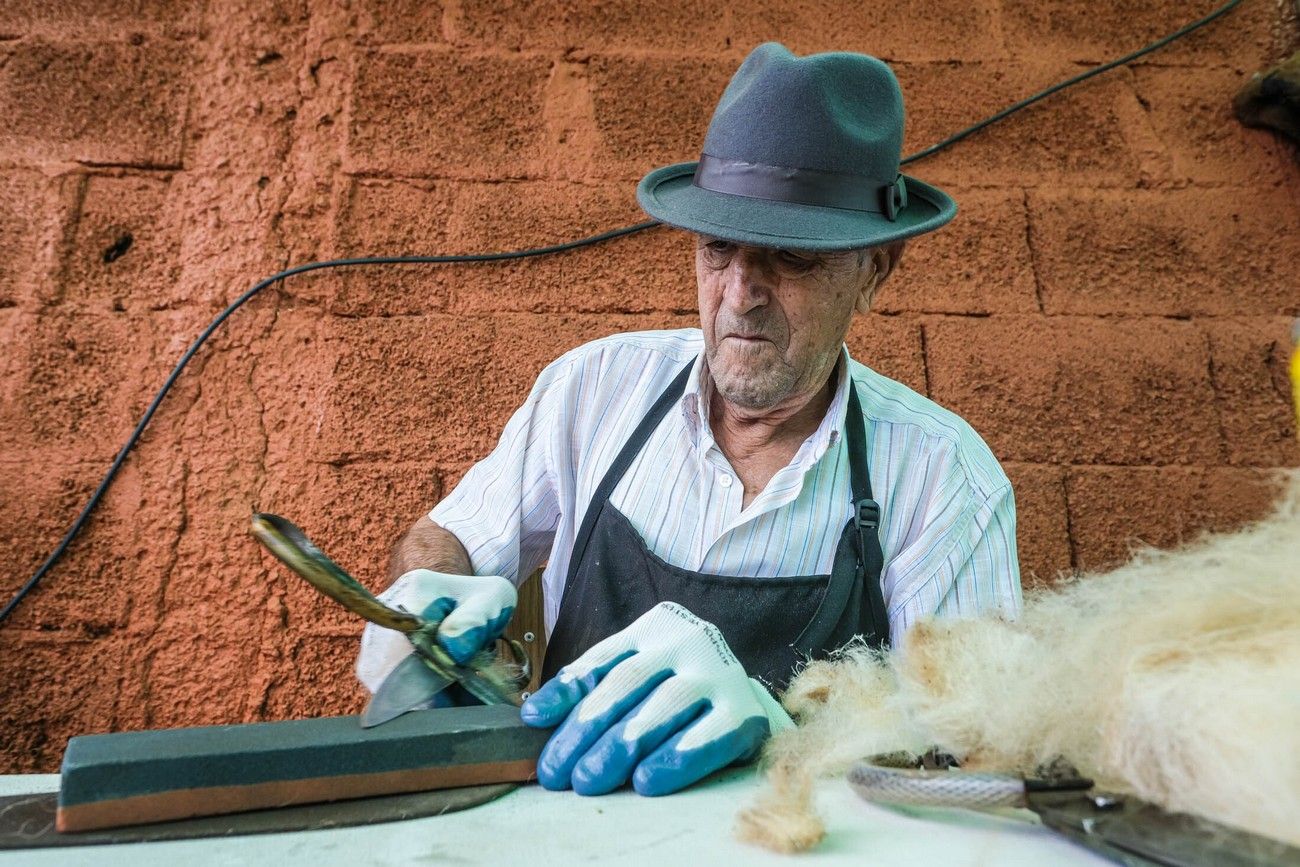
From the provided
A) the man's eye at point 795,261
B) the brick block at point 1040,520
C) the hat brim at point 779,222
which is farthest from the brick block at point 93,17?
the brick block at point 1040,520

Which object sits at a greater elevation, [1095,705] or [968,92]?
[968,92]

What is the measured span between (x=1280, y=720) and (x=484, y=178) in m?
2.15

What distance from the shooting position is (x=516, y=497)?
6.42 ft

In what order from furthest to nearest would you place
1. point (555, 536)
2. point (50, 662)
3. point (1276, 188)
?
point (1276, 188)
point (50, 662)
point (555, 536)

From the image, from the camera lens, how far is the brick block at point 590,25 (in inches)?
98.7

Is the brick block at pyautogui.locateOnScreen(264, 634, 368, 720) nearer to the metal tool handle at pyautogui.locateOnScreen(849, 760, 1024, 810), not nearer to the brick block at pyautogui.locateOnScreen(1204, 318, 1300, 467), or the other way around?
the metal tool handle at pyautogui.locateOnScreen(849, 760, 1024, 810)

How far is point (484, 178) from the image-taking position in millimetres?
2451

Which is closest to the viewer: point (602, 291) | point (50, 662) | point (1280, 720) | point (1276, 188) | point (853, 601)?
point (1280, 720)

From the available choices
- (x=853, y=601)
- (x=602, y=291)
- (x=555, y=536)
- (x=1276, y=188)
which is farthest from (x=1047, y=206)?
(x=555, y=536)

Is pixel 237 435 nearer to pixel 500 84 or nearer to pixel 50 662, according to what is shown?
pixel 50 662

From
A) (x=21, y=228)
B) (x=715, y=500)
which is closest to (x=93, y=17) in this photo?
(x=21, y=228)

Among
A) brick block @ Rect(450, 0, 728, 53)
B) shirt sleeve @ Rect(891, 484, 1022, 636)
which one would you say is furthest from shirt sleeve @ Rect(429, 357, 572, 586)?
brick block @ Rect(450, 0, 728, 53)

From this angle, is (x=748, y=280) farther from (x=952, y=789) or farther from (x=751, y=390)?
(x=952, y=789)

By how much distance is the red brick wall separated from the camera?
2250mm
